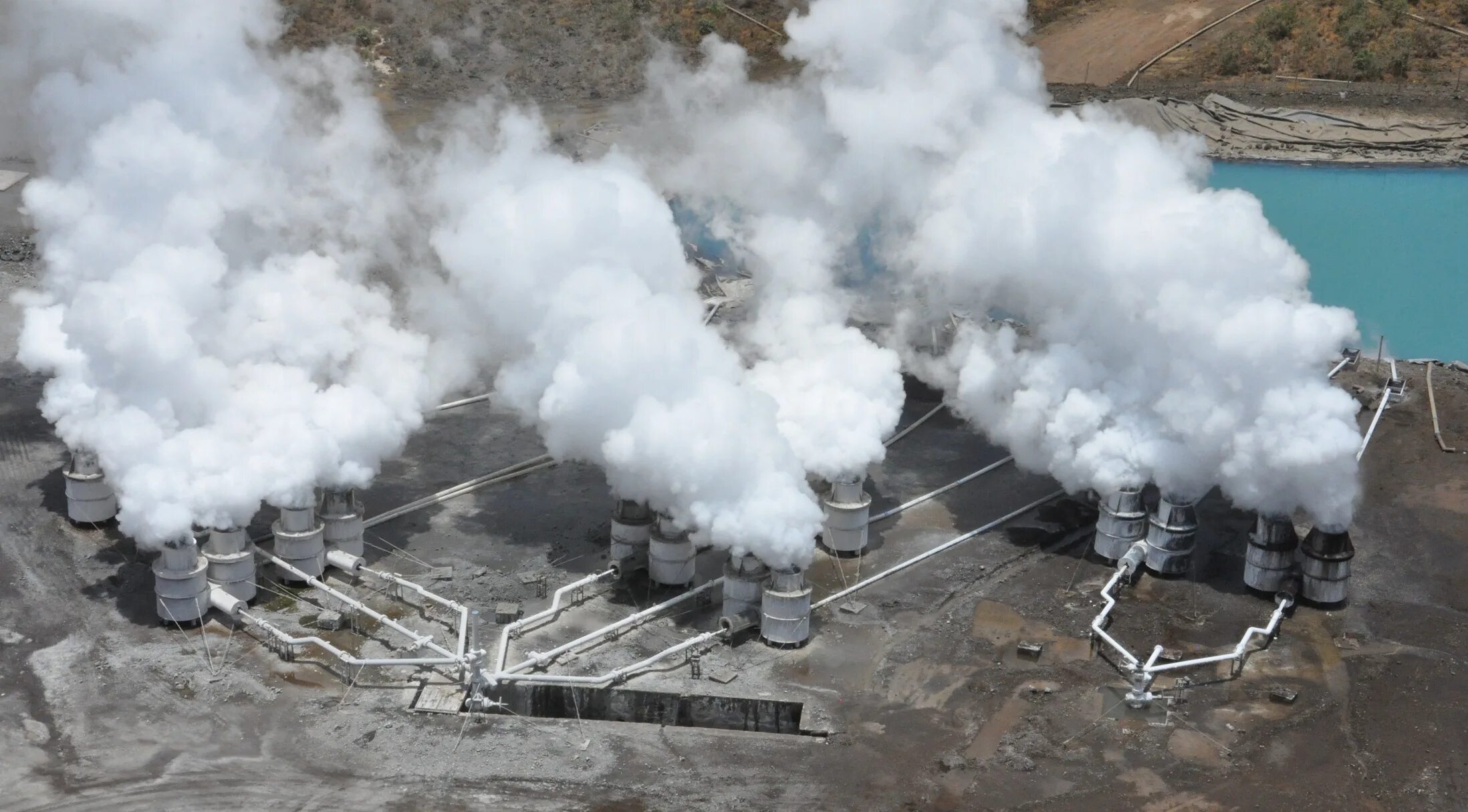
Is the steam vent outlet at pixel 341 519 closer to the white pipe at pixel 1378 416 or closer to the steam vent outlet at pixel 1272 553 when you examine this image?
the steam vent outlet at pixel 1272 553

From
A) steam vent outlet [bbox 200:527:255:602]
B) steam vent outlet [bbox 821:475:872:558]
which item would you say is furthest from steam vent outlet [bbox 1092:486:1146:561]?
steam vent outlet [bbox 200:527:255:602]

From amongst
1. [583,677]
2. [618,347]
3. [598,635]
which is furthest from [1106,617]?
[618,347]

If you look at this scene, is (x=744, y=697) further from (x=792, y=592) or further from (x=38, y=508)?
(x=38, y=508)

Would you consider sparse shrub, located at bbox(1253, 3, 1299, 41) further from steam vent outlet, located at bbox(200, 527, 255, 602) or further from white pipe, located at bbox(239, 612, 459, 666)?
white pipe, located at bbox(239, 612, 459, 666)

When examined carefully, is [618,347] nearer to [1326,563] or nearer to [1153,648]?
[1153,648]

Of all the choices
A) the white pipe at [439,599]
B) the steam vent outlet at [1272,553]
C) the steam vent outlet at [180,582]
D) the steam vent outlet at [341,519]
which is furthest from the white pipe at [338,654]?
the steam vent outlet at [1272,553]

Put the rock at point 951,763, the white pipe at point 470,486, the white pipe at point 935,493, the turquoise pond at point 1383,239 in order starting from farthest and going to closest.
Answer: the turquoise pond at point 1383,239
the white pipe at point 935,493
the white pipe at point 470,486
the rock at point 951,763
